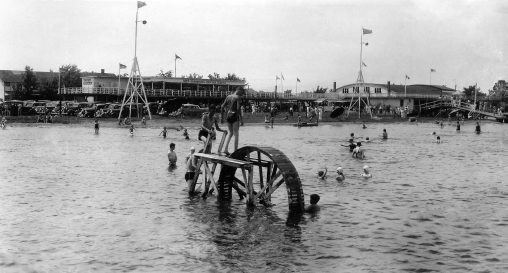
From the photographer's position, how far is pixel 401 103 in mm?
111625

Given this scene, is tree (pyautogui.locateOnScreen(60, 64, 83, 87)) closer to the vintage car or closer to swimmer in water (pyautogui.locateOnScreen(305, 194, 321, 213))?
the vintage car

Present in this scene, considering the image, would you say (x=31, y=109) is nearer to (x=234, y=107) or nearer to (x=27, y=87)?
(x=27, y=87)

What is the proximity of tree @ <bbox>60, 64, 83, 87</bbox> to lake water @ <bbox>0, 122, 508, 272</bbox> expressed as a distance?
84.3 meters

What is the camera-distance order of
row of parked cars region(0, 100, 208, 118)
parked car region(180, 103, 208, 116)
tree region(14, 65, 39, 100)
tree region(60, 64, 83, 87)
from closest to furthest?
row of parked cars region(0, 100, 208, 118) → parked car region(180, 103, 208, 116) → tree region(14, 65, 39, 100) → tree region(60, 64, 83, 87)

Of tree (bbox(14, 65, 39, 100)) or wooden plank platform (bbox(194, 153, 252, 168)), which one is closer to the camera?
wooden plank platform (bbox(194, 153, 252, 168))

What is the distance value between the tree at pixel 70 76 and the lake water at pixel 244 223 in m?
84.3

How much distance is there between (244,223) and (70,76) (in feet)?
331

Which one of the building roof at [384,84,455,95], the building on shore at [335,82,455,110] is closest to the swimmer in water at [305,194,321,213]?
the building on shore at [335,82,455,110]

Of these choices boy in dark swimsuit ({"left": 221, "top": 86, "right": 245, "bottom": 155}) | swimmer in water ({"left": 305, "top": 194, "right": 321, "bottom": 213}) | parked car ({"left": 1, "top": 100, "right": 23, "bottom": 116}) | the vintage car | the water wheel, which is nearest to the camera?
the water wheel

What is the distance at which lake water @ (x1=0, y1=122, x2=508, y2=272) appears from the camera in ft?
37.0

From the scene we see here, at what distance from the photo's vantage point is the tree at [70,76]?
106 meters

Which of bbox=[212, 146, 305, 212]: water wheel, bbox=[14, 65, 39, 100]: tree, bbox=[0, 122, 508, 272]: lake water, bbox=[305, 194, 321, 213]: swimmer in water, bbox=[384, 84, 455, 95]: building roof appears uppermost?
bbox=[384, 84, 455, 95]: building roof

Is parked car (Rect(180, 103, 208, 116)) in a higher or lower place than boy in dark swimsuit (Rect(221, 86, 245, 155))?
lower

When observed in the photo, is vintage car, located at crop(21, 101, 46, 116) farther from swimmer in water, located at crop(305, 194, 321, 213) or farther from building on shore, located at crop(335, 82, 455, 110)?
swimmer in water, located at crop(305, 194, 321, 213)
